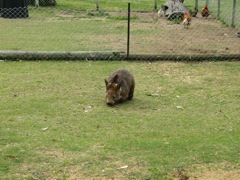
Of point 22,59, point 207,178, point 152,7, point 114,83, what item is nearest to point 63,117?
point 114,83

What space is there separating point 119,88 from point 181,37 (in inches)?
288

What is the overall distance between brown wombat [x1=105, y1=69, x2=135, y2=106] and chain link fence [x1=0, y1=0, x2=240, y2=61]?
127 inches

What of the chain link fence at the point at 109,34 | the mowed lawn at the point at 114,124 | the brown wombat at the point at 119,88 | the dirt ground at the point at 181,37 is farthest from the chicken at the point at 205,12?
the brown wombat at the point at 119,88

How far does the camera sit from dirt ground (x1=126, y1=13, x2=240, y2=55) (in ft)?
42.9

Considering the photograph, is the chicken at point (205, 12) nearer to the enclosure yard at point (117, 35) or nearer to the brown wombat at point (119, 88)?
the enclosure yard at point (117, 35)

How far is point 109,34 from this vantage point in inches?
607

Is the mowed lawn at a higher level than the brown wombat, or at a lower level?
lower

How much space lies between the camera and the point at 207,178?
5398 millimetres

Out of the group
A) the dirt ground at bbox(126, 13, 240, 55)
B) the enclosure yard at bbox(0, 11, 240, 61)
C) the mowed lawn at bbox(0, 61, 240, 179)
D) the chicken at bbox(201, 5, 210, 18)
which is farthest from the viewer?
the chicken at bbox(201, 5, 210, 18)

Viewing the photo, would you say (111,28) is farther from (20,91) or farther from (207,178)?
(207,178)

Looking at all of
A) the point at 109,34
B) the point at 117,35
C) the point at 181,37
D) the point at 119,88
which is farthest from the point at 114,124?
the point at 109,34

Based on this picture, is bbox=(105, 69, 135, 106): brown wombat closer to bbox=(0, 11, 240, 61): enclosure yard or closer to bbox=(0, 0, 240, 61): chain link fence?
bbox=(0, 0, 240, 61): chain link fence

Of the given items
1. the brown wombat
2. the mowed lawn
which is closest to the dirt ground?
the mowed lawn

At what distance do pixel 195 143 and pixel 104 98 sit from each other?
2.53 m
